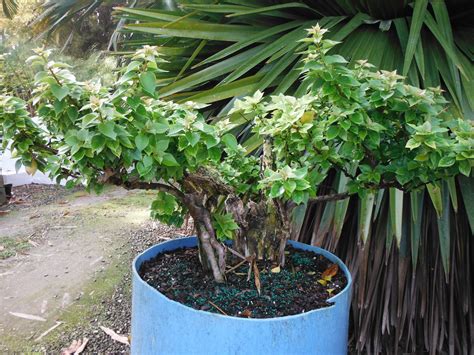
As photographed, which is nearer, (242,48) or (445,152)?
(445,152)

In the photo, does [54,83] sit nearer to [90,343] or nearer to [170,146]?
[170,146]

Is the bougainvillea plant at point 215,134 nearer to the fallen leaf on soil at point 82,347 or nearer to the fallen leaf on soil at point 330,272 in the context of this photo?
the fallen leaf on soil at point 330,272

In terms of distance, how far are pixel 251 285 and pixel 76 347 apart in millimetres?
903

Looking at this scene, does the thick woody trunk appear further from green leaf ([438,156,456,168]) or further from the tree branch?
green leaf ([438,156,456,168])

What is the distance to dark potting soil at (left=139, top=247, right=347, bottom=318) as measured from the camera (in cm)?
89

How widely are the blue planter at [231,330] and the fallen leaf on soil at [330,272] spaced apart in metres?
0.10

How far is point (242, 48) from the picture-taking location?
5.21ft

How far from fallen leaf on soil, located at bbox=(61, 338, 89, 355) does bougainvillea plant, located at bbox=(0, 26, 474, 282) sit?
84cm

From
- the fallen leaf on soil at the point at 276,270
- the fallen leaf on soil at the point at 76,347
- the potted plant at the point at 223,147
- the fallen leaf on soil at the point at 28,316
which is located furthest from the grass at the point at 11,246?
the fallen leaf on soil at the point at 276,270

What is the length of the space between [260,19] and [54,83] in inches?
46.0

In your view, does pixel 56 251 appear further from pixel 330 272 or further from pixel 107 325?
pixel 330 272

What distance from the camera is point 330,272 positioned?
1.03 metres

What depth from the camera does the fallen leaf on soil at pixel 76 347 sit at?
4.89 ft

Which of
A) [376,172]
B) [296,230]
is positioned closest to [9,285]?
[296,230]
